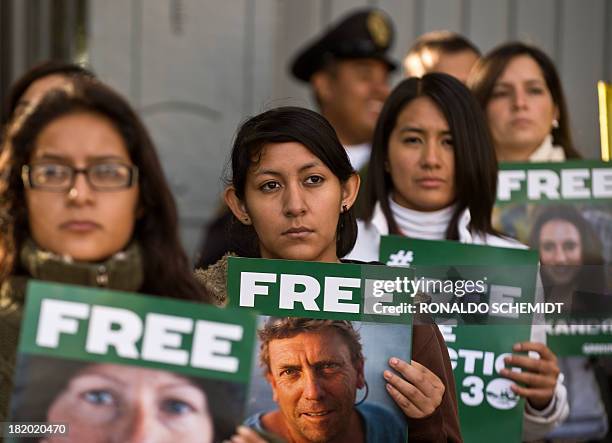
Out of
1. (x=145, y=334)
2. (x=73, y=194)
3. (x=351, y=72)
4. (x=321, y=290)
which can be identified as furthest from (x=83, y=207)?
(x=351, y=72)

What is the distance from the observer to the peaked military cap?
201 inches

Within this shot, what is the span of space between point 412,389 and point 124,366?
59 centimetres

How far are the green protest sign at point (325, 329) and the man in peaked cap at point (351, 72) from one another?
91.8 inches

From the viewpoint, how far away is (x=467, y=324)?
2.58 m

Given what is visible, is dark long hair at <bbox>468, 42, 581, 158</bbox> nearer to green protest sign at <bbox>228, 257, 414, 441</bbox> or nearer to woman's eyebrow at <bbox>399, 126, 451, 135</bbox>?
woman's eyebrow at <bbox>399, 126, 451, 135</bbox>

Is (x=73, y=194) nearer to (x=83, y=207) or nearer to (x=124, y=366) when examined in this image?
(x=83, y=207)

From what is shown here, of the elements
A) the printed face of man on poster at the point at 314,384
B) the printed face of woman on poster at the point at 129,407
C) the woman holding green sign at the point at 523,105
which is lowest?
the printed face of woman on poster at the point at 129,407

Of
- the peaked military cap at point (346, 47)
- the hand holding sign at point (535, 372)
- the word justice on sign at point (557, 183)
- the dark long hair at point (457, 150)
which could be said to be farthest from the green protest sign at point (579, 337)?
the peaked military cap at point (346, 47)

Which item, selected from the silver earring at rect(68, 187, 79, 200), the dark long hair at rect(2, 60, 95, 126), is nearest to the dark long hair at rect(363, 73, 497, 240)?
the dark long hair at rect(2, 60, 95, 126)

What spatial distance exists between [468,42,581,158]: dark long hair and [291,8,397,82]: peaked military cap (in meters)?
1.21

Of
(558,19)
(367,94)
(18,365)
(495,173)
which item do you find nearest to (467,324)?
(495,173)

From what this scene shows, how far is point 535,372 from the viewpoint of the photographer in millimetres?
2742

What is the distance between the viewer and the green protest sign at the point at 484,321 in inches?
101

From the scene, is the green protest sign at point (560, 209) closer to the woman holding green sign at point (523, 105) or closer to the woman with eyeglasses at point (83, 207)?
the woman holding green sign at point (523, 105)
